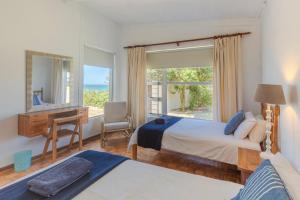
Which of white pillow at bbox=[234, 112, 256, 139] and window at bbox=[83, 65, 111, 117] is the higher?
window at bbox=[83, 65, 111, 117]

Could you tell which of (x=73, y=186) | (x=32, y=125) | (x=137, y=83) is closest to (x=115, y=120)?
(x=137, y=83)

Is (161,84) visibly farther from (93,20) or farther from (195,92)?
(93,20)

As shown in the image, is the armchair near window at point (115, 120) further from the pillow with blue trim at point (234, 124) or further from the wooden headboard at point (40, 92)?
the pillow with blue trim at point (234, 124)

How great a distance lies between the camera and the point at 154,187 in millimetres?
1334

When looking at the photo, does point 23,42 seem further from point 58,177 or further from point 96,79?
point 58,177

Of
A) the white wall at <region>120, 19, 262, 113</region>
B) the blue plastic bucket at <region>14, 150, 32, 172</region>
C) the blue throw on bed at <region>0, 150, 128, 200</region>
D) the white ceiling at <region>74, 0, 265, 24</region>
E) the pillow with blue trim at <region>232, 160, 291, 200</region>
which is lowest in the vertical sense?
the blue plastic bucket at <region>14, 150, 32, 172</region>

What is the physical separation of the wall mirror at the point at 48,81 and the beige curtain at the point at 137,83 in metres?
1.49

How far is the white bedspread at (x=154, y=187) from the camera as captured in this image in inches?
48.3

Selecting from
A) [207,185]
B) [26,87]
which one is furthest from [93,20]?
[207,185]

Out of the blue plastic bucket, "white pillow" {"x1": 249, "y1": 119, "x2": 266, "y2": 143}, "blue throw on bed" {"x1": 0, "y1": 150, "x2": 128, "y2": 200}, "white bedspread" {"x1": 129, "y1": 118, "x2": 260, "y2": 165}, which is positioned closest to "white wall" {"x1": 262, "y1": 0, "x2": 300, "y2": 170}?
"white pillow" {"x1": 249, "y1": 119, "x2": 266, "y2": 143}

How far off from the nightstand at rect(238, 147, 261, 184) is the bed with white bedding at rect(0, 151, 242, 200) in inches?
18.6

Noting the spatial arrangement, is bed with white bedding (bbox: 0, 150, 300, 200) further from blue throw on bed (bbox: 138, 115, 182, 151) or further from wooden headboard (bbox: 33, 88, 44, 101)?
wooden headboard (bbox: 33, 88, 44, 101)

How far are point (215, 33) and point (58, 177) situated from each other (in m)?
3.81

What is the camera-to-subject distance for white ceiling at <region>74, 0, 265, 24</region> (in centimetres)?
321
